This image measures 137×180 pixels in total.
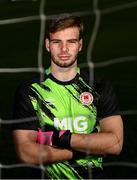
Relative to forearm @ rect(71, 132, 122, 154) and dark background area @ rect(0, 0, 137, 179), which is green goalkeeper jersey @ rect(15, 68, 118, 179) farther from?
dark background area @ rect(0, 0, 137, 179)

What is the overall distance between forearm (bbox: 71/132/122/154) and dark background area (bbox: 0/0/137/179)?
21cm

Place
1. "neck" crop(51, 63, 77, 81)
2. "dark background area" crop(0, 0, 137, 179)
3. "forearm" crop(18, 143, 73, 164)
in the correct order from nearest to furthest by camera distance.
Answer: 1. "forearm" crop(18, 143, 73, 164)
2. "neck" crop(51, 63, 77, 81)
3. "dark background area" crop(0, 0, 137, 179)

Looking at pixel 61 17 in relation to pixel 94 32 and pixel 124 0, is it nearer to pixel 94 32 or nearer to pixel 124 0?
pixel 94 32

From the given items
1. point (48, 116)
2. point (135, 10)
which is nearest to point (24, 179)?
point (48, 116)

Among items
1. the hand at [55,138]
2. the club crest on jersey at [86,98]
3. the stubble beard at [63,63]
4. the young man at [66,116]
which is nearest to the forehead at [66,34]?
the young man at [66,116]

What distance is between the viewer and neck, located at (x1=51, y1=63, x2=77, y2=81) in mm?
2777

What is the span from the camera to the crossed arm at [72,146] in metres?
2.68

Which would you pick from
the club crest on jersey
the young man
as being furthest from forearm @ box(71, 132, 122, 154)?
the club crest on jersey

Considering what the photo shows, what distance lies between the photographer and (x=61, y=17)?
2.82m

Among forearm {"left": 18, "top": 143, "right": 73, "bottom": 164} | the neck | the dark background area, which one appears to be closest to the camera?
forearm {"left": 18, "top": 143, "right": 73, "bottom": 164}

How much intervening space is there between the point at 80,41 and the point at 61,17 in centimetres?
14

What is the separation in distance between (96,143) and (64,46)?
1.41 feet

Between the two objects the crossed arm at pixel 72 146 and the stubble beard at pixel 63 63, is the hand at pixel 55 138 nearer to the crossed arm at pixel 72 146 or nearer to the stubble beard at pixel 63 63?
the crossed arm at pixel 72 146

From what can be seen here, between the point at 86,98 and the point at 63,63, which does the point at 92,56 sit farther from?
the point at 63,63
